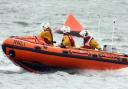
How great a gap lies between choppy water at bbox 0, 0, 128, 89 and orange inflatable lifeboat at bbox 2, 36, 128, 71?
Result: 0.86 feet

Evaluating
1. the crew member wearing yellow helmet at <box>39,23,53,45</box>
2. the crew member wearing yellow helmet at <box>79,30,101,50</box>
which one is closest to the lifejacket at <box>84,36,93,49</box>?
the crew member wearing yellow helmet at <box>79,30,101,50</box>

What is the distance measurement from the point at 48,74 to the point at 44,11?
14798 mm

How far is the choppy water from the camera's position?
16.4m

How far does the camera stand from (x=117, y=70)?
60.9 ft

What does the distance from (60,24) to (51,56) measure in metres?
11.0

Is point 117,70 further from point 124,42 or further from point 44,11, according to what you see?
point 44,11

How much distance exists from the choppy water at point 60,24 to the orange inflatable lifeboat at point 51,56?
0.86ft

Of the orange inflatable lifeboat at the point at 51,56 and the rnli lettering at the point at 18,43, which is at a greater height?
the rnli lettering at the point at 18,43

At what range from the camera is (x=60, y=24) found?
28.7 meters

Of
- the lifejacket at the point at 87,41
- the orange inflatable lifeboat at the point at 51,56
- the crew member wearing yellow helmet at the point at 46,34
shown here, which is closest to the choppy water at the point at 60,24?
the orange inflatable lifeboat at the point at 51,56

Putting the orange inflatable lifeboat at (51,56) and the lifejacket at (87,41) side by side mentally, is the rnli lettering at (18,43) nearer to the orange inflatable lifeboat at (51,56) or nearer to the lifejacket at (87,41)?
the orange inflatable lifeboat at (51,56)

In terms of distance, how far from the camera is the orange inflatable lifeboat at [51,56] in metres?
17.8

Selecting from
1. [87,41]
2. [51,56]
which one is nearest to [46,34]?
[51,56]

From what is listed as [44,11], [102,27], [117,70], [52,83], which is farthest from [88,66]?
[44,11]
